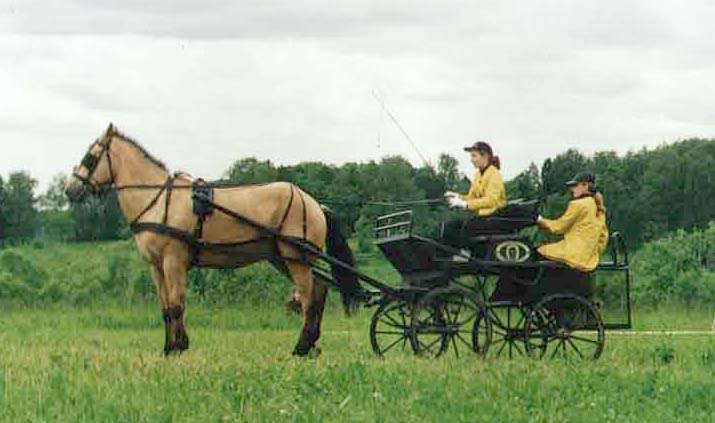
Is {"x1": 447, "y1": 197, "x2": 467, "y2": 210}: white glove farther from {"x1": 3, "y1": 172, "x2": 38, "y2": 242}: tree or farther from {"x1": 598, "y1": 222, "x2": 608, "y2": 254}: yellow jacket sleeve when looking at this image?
{"x1": 3, "y1": 172, "x2": 38, "y2": 242}: tree

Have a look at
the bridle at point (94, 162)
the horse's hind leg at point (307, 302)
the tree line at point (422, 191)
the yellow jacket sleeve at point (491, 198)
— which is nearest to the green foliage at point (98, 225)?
the tree line at point (422, 191)

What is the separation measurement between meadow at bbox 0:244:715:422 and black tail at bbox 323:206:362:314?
0.59 metres

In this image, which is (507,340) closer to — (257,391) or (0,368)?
(257,391)

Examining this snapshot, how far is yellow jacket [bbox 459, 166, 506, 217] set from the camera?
1277 centimetres

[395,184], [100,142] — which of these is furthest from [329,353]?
[395,184]

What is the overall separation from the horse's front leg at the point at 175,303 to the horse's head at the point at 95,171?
123 cm

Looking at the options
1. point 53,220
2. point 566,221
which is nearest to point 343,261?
point 566,221

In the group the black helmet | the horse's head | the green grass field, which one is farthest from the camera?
the horse's head

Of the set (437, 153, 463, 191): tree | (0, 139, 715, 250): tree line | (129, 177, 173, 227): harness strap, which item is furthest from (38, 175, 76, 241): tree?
(129, 177, 173, 227): harness strap

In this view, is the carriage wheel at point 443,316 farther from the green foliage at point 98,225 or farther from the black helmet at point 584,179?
the green foliage at point 98,225

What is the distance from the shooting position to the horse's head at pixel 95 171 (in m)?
13.9

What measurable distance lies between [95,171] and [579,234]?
5320mm

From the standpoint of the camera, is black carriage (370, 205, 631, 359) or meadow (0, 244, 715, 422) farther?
black carriage (370, 205, 631, 359)

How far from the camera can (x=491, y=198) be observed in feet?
41.9
